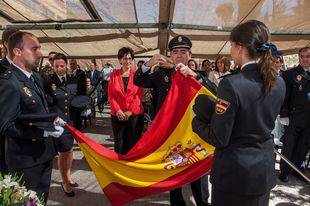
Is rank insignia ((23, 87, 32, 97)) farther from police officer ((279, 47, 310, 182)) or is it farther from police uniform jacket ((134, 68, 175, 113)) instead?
police officer ((279, 47, 310, 182))

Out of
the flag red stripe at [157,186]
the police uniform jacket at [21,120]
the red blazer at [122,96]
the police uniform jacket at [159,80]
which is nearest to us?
the police uniform jacket at [21,120]

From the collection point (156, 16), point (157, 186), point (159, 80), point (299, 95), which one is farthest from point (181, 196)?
point (156, 16)

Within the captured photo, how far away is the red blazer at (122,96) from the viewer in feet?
19.3

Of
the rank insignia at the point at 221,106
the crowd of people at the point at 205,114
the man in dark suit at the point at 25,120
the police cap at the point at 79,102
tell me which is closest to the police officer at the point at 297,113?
the crowd of people at the point at 205,114

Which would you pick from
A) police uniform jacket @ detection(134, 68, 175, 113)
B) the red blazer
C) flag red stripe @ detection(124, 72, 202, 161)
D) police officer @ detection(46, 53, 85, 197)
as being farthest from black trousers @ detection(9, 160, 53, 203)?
the red blazer

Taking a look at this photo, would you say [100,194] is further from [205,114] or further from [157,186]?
[205,114]

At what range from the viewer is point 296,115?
19.4 ft

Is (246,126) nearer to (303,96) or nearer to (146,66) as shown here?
(146,66)

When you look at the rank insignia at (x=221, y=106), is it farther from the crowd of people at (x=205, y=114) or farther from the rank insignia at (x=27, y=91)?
the rank insignia at (x=27, y=91)

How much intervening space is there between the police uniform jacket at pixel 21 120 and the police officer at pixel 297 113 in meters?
4.19

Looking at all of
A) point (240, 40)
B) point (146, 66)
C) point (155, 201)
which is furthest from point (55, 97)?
point (240, 40)

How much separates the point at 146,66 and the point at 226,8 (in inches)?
101

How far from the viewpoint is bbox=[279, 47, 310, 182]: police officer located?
5859mm

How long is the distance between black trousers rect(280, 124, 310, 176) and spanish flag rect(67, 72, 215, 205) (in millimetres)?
2843
